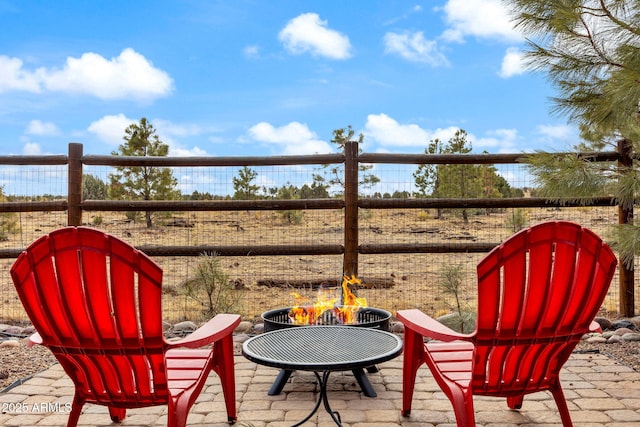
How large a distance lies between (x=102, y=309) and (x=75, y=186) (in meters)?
3.42

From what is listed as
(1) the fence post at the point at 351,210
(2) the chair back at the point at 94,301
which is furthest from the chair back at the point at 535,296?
(1) the fence post at the point at 351,210

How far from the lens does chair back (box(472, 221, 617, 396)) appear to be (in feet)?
6.78

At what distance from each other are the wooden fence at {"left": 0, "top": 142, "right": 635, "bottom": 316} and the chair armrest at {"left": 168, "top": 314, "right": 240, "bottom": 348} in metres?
2.34

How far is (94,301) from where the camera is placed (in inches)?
79.3

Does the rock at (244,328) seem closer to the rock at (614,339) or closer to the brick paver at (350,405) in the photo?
the brick paver at (350,405)

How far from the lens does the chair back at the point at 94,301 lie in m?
1.97

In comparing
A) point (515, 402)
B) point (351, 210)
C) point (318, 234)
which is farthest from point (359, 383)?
point (318, 234)

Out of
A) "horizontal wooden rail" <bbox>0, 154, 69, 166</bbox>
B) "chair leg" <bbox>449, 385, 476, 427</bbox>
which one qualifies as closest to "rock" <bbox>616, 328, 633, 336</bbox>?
"chair leg" <bbox>449, 385, 476, 427</bbox>

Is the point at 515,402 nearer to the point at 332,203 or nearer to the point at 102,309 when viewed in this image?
the point at 102,309

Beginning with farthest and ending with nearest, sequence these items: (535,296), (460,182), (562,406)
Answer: (460,182) < (562,406) < (535,296)

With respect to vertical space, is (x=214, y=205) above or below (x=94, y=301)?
above

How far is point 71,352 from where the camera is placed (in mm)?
2070

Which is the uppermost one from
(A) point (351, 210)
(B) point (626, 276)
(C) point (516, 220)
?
(A) point (351, 210)

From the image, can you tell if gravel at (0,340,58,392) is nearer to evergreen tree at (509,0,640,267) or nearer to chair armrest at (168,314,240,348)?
chair armrest at (168,314,240,348)
